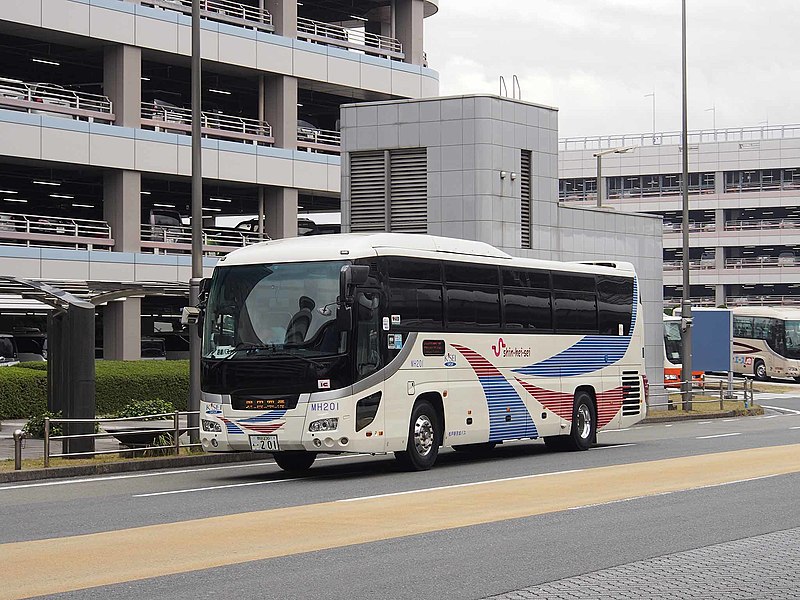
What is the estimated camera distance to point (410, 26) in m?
57.4

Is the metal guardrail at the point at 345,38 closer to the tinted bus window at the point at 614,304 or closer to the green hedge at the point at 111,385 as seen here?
the green hedge at the point at 111,385

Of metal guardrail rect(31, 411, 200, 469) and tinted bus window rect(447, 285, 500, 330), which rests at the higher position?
tinted bus window rect(447, 285, 500, 330)

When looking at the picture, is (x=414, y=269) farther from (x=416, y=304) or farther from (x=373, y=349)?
(x=373, y=349)

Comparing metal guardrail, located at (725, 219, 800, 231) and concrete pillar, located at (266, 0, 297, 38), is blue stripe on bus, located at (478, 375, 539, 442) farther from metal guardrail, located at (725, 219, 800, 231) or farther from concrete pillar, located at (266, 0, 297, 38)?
metal guardrail, located at (725, 219, 800, 231)

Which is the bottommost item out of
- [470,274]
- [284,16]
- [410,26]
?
[470,274]

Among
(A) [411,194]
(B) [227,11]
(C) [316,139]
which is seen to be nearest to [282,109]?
(C) [316,139]

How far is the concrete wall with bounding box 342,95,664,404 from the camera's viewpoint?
1265 inches

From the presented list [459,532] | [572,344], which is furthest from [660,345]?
[459,532]

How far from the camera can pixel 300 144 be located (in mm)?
52438

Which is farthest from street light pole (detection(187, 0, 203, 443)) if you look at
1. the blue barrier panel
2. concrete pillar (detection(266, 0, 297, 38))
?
concrete pillar (detection(266, 0, 297, 38))

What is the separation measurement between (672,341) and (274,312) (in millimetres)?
46165

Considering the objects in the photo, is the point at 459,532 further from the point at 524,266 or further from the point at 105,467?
the point at 524,266

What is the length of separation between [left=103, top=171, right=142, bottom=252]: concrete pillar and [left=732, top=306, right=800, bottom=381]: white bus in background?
35366mm

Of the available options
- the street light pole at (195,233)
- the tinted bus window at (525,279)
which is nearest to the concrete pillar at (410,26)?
the street light pole at (195,233)
